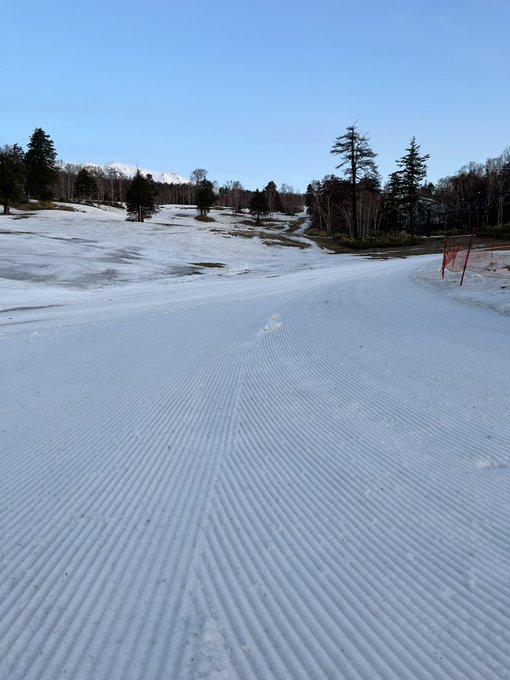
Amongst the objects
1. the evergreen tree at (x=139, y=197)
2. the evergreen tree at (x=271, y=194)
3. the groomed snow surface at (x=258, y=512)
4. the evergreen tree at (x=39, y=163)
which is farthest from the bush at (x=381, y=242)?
the evergreen tree at (x=271, y=194)

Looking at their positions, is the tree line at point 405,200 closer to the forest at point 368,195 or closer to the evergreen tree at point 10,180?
the forest at point 368,195

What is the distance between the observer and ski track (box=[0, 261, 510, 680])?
4.39ft

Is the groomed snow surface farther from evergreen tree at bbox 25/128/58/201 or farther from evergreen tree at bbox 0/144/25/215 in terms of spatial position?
evergreen tree at bbox 25/128/58/201

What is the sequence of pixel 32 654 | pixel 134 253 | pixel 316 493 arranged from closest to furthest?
1. pixel 32 654
2. pixel 316 493
3. pixel 134 253

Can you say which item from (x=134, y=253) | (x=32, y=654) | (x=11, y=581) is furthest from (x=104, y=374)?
(x=134, y=253)

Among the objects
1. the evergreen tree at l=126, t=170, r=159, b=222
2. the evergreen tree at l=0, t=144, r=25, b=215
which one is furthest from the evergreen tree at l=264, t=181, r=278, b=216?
the evergreen tree at l=0, t=144, r=25, b=215

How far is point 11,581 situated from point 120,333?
17.3ft

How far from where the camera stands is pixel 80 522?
1.98 metres

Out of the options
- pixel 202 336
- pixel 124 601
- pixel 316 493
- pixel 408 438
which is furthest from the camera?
pixel 202 336

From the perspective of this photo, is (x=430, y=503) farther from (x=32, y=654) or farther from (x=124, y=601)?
(x=32, y=654)

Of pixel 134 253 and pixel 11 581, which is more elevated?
pixel 134 253

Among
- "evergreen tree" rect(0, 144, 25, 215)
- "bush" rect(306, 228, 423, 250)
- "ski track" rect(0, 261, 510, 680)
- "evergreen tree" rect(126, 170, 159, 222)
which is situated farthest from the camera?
"evergreen tree" rect(126, 170, 159, 222)

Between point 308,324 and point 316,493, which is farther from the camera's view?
point 308,324

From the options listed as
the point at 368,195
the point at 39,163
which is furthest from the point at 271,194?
the point at 39,163
